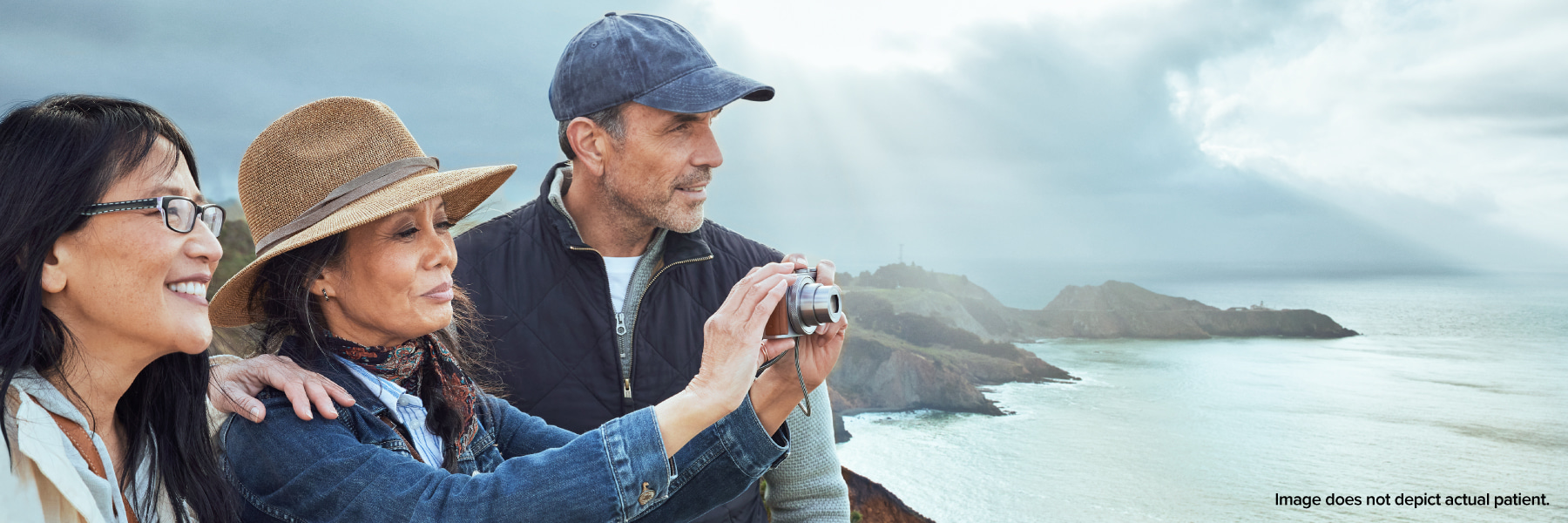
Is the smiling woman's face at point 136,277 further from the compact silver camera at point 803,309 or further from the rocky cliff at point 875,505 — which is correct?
the rocky cliff at point 875,505

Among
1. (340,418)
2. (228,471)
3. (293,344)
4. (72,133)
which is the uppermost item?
(72,133)

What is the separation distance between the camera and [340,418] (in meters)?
1.75

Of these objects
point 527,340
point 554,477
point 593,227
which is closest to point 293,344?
point 554,477

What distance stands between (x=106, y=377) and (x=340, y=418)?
379mm

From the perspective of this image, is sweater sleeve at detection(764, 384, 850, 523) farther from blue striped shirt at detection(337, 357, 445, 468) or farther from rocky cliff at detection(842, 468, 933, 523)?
rocky cliff at detection(842, 468, 933, 523)

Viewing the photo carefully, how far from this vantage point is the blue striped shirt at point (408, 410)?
74.1 inches

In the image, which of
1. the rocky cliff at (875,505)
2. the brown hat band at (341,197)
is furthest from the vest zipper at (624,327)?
the rocky cliff at (875,505)

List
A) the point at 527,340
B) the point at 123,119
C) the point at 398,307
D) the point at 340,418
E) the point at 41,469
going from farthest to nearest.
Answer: the point at 527,340, the point at 398,307, the point at 340,418, the point at 123,119, the point at 41,469

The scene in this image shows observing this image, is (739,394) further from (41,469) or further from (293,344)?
(41,469)

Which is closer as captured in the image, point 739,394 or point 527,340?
point 739,394

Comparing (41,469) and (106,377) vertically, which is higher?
(106,377)

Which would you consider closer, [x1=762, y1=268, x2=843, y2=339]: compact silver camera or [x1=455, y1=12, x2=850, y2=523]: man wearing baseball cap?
[x1=762, y1=268, x2=843, y2=339]: compact silver camera

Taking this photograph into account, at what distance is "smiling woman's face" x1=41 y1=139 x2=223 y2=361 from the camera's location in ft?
5.01

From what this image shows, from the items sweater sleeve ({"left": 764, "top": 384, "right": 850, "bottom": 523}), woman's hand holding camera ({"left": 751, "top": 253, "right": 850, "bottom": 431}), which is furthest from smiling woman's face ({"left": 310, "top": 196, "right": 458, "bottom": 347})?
sweater sleeve ({"left": 764, "top": 384, "right": 850, "bottom": 523})
